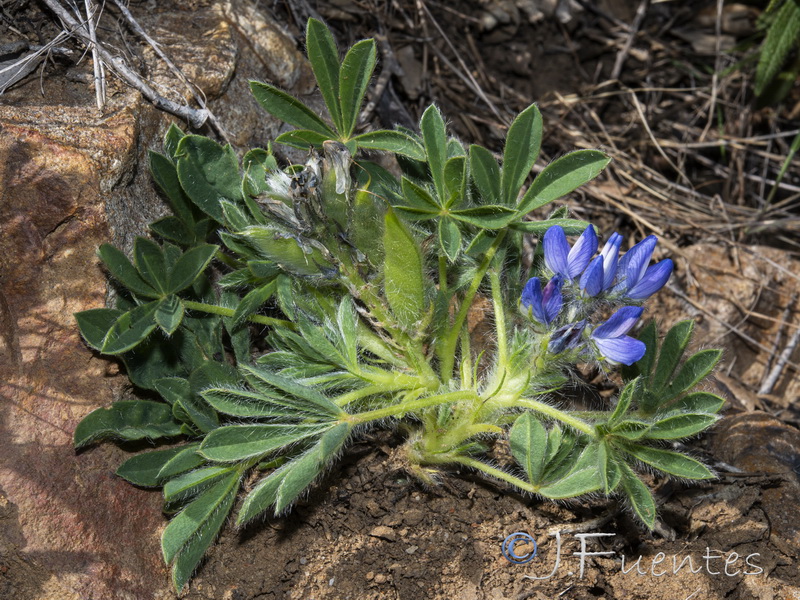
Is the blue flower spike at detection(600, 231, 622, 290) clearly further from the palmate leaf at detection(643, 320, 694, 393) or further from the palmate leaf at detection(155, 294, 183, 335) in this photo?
the palmate leaf at detection(155, 294, 183, 335)

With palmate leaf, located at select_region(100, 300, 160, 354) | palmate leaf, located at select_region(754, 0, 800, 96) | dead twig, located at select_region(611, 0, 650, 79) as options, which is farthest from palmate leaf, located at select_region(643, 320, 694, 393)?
dead twig, located at select_region(611, 0, 650, 79)

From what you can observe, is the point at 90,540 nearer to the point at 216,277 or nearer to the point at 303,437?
the point at 303,437

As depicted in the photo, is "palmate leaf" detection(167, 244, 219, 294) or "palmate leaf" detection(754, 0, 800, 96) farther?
"palmate leaf" detection(754, 0, 800, 96)

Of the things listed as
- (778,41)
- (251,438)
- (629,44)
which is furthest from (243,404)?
(629,44)

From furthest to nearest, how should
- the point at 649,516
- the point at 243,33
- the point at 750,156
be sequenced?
the point at 750,156 → the point at 243,33 → the point at 649,516

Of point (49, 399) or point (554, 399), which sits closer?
point (49, 399)

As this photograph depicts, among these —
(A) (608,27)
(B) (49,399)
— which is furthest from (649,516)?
(A) (608,27)

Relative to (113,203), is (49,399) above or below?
below

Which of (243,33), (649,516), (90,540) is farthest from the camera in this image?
(243,33)
